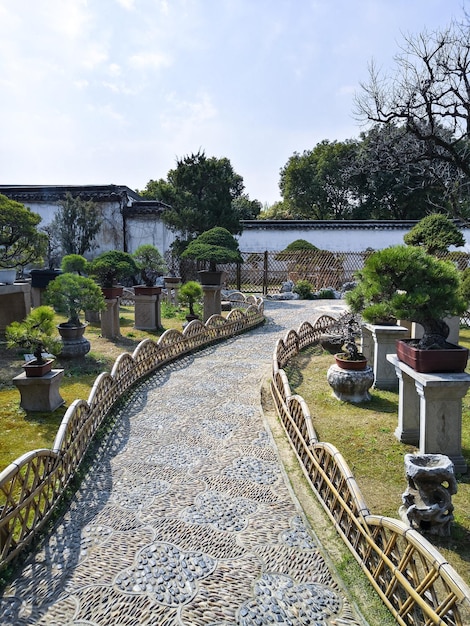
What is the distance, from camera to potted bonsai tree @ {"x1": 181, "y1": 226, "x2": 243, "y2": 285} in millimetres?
11961

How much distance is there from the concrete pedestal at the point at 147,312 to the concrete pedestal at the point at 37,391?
18.2ft

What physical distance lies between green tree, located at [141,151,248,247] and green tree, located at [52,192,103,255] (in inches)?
117

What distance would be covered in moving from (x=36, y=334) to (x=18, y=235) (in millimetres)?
4463

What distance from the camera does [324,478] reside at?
12.2 ft

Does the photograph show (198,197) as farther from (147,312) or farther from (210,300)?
(147,312)

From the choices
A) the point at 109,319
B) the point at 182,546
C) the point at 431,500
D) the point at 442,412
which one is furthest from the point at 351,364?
the point at 109,319

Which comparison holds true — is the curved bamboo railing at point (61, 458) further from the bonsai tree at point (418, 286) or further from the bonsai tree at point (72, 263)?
the bonsai tree at point (418, 286)

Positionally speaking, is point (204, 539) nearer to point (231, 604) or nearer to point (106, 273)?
point (231, 604)

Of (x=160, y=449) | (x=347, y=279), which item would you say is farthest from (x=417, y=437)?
(x=347, y=279)

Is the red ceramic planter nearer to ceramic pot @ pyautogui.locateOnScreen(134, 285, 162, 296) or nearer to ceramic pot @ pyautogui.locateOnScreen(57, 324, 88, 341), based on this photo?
ceramic pot @ pyautogui.locateOnScreen(57, 324, 88, 341)

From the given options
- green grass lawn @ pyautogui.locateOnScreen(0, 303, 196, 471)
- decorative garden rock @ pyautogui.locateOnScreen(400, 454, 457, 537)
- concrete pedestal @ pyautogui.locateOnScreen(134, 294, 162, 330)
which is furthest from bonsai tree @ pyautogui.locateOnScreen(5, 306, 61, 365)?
concrete pedestal @ pyautogui.locateOnScreen(134, 294, 162, 330)

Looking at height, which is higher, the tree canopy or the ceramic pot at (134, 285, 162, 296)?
the tree canopy

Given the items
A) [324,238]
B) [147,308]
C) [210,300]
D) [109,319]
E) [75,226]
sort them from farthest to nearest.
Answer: [324,238] → [75,226] → [210,300] → [147,308] → [109,319]

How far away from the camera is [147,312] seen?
1138 centimetres
